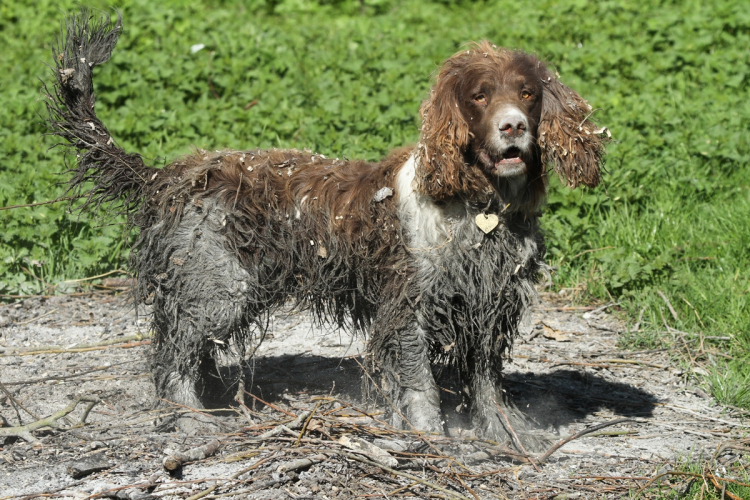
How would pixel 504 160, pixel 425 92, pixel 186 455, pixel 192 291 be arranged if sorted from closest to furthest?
1. pixel 186 455
2. pixel 504 160
3. pixel 192 291
4. pixel 425 92

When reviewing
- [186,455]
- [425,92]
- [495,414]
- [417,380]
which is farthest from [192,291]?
[425,92]

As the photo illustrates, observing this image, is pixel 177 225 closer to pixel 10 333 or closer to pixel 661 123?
pixel 10 333

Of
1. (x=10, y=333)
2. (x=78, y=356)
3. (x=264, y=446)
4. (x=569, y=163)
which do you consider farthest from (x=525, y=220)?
(x=10, y=333)

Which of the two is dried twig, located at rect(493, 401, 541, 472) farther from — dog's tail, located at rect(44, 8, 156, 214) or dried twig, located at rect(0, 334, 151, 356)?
dried twig, located at rect(0, 334, 151, 356)

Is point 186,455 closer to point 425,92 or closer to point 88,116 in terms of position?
point 88,116

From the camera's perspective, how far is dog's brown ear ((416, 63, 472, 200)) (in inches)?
148

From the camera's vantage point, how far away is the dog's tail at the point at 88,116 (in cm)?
416

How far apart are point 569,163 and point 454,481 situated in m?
1.56

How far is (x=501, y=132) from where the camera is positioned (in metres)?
3.67

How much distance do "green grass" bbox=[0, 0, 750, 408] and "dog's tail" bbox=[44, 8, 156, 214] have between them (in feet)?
5.41

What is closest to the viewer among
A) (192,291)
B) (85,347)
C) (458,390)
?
(192,291)

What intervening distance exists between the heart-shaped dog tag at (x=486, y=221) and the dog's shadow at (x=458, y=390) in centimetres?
97

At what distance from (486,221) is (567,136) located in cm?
55

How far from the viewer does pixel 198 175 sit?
421 cm
